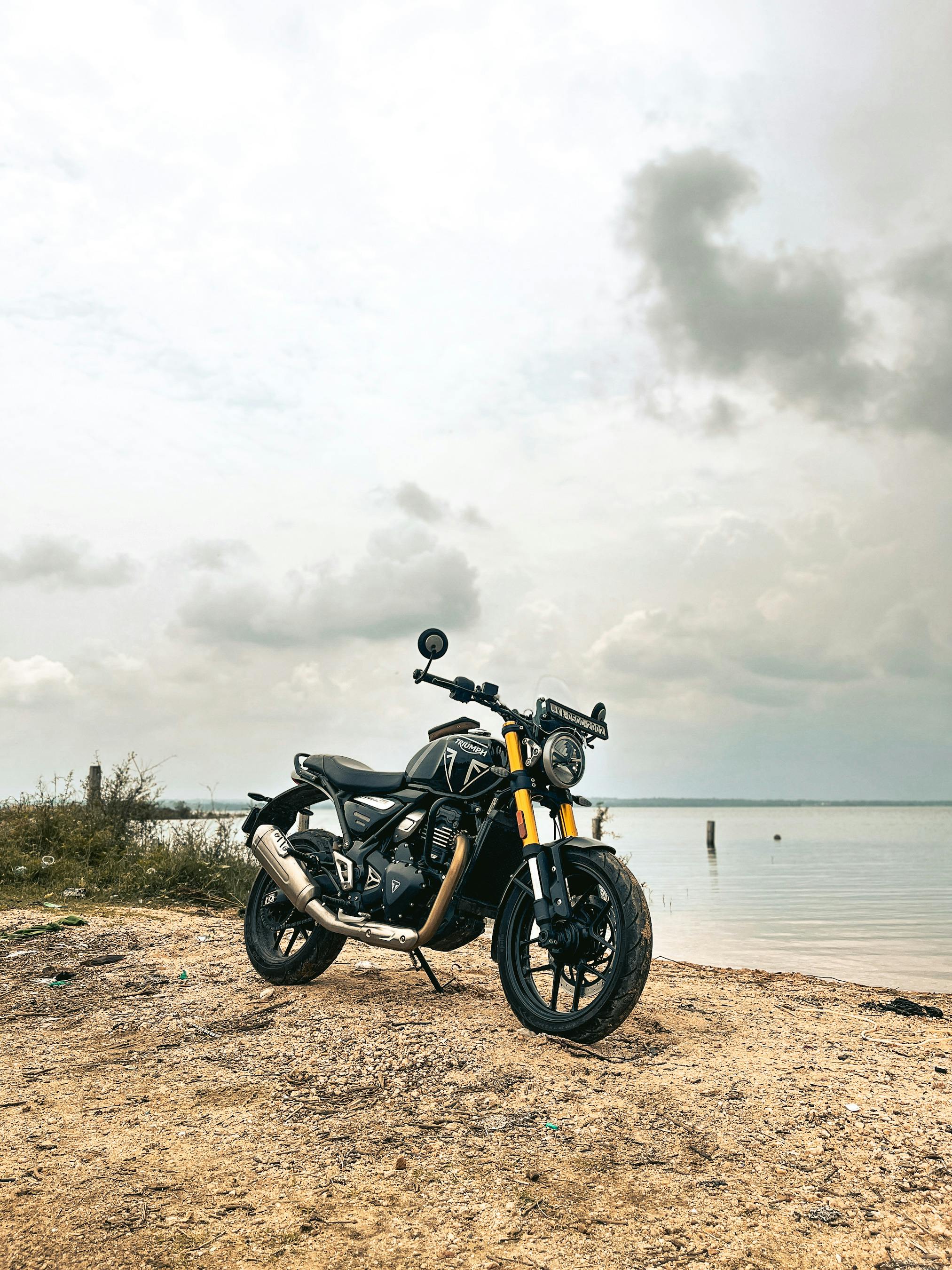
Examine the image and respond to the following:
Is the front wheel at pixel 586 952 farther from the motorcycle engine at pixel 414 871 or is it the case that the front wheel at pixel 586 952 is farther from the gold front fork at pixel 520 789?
the motorcycle engine at pixel 414 871

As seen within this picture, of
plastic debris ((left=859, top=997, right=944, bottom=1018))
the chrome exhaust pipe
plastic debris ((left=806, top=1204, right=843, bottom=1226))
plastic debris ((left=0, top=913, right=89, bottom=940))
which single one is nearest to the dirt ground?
plastic debris ((left=806, top=1204, right=843, bottom=1226))

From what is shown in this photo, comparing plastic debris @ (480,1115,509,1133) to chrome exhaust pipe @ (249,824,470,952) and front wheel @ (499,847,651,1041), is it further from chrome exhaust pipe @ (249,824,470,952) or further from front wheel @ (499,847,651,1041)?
chrome exhaust pipe @ (249,824,470,952)

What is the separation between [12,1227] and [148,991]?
3.28 m

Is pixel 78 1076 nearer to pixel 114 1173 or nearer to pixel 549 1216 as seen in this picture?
pixel 114 1173

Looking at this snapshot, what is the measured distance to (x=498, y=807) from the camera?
15.5ft

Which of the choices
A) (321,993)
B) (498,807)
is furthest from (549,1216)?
(321,993)

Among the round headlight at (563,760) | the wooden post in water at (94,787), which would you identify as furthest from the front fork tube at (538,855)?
the wooden post in water at (94,787)

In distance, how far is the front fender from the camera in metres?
4.25

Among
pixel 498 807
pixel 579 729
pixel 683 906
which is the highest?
pixel 579 729

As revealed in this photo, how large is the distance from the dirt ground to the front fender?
0.51 metres

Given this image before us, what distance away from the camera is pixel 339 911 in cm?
521

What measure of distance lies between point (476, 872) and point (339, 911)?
3.53 feet

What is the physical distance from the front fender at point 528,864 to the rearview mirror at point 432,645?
1140 mm

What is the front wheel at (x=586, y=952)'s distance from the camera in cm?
392
